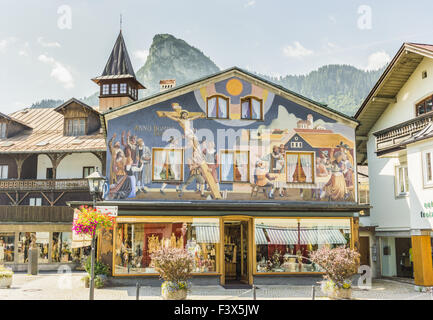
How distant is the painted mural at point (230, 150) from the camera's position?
886 inches

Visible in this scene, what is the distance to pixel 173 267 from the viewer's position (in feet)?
54.0

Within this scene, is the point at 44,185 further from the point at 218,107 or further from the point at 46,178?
the point at 218,107

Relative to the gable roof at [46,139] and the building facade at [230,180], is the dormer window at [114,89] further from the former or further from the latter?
the building facade at [230,180]

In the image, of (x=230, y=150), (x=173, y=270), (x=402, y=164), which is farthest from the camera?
(x=402, y=164)

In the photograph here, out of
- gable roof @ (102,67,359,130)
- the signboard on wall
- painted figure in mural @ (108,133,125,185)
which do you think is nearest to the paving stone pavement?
the signboard on wall

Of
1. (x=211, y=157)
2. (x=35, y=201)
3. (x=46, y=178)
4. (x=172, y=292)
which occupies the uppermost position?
(x=46, y=178)

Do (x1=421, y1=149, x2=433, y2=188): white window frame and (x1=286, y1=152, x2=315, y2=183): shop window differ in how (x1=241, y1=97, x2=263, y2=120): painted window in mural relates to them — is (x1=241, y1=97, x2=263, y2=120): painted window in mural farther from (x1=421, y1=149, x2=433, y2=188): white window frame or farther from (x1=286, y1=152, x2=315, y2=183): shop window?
(x1=421, y1=149, x2=433, y2=188): white window frame

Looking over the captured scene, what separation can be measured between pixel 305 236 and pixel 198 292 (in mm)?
6118

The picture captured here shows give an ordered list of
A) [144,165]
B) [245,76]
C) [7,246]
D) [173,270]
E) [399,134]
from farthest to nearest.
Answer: [7,246], [245,76], [399,134], [144,165], [173,270]

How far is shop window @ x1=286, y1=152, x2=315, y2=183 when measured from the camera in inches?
929

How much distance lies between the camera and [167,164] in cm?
2269

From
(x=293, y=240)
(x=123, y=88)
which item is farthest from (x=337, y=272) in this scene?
(x=123, y=88)

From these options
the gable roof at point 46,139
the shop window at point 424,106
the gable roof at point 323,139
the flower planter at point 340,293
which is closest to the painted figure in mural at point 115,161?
the gable roof at point 323,139
